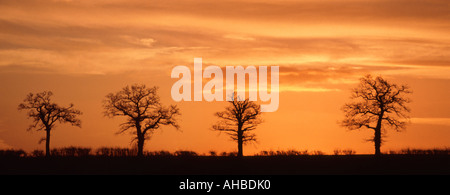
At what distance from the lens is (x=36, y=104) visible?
78.2m

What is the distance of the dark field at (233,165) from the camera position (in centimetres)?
5725

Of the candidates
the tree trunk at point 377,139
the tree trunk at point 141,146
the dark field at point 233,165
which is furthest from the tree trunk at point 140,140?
the tree trunk at point 377,139

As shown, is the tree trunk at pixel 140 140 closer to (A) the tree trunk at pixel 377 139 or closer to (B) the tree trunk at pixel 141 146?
(B) the tree trunk at pixel 141 146

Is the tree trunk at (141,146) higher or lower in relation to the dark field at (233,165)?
higher

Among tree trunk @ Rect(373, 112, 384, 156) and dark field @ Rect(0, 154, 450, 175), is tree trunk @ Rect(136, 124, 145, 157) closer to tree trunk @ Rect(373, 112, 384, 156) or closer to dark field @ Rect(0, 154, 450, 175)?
dark field @ Rect(0, 154, 450, 175)

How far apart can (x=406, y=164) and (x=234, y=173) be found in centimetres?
1608

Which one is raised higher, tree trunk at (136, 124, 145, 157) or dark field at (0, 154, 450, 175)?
tree trunk at (136, 124, 145, 157)

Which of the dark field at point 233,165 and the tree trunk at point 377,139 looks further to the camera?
the tree trunk at point 377,139

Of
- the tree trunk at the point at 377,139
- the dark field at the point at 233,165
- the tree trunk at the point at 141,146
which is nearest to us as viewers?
the dark field at the point at 233,165

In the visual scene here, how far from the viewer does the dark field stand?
188 ft

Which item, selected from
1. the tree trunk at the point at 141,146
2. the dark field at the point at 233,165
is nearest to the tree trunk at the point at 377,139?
the dark field at the point at 233,165

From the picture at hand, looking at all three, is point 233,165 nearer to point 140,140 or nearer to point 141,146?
point 141,146

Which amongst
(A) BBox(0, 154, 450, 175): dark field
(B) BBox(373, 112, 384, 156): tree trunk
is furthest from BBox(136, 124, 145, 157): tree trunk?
(B) BBox(373, 112, 384, 156): tree trunk

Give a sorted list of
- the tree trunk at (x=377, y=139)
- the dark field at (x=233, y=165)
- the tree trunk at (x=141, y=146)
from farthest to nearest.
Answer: the tree trunk at (x=141, y=146) → the tree trunk at (x=377, y=139) → the dark field at (x=233, y=165)
